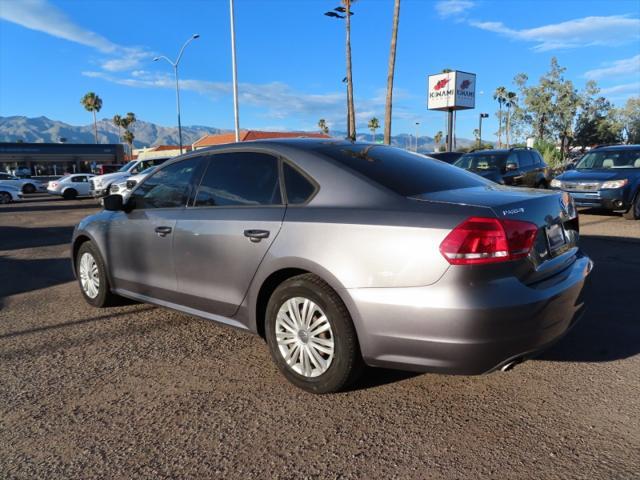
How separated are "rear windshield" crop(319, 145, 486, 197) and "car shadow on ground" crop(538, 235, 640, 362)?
4.01ft

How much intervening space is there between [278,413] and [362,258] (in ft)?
3.53

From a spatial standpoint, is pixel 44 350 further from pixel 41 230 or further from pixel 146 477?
pixel 41 230

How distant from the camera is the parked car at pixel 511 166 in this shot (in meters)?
12.1

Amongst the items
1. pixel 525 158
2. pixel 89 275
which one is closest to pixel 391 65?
pixel 525 158

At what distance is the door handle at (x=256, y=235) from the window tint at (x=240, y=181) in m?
0.23

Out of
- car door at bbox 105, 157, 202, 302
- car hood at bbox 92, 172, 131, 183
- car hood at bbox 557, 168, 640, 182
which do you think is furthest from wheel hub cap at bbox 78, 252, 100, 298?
car hood at bbox 92, 172, 131, 183

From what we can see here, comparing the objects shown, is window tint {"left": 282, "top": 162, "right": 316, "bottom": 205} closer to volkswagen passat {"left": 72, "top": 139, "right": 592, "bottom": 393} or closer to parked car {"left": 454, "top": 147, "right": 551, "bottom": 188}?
volkswagen passat {"left": 72, "top": 139, "right": 592, "bottom": 393}

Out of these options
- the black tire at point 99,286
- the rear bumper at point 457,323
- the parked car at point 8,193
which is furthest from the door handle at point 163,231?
the parked car at point 8,193

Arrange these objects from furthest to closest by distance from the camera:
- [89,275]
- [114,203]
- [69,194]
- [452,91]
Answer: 1. [452,91]
2. [69,194]
3. [89,275]
4. [114,203]

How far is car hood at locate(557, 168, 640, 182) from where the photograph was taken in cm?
1086

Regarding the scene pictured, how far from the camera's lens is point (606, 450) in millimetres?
2514

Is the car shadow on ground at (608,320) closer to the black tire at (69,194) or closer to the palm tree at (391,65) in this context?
the palm tree at (391,65)

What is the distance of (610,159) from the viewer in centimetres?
1195

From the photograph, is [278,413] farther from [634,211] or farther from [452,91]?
[452,91]
